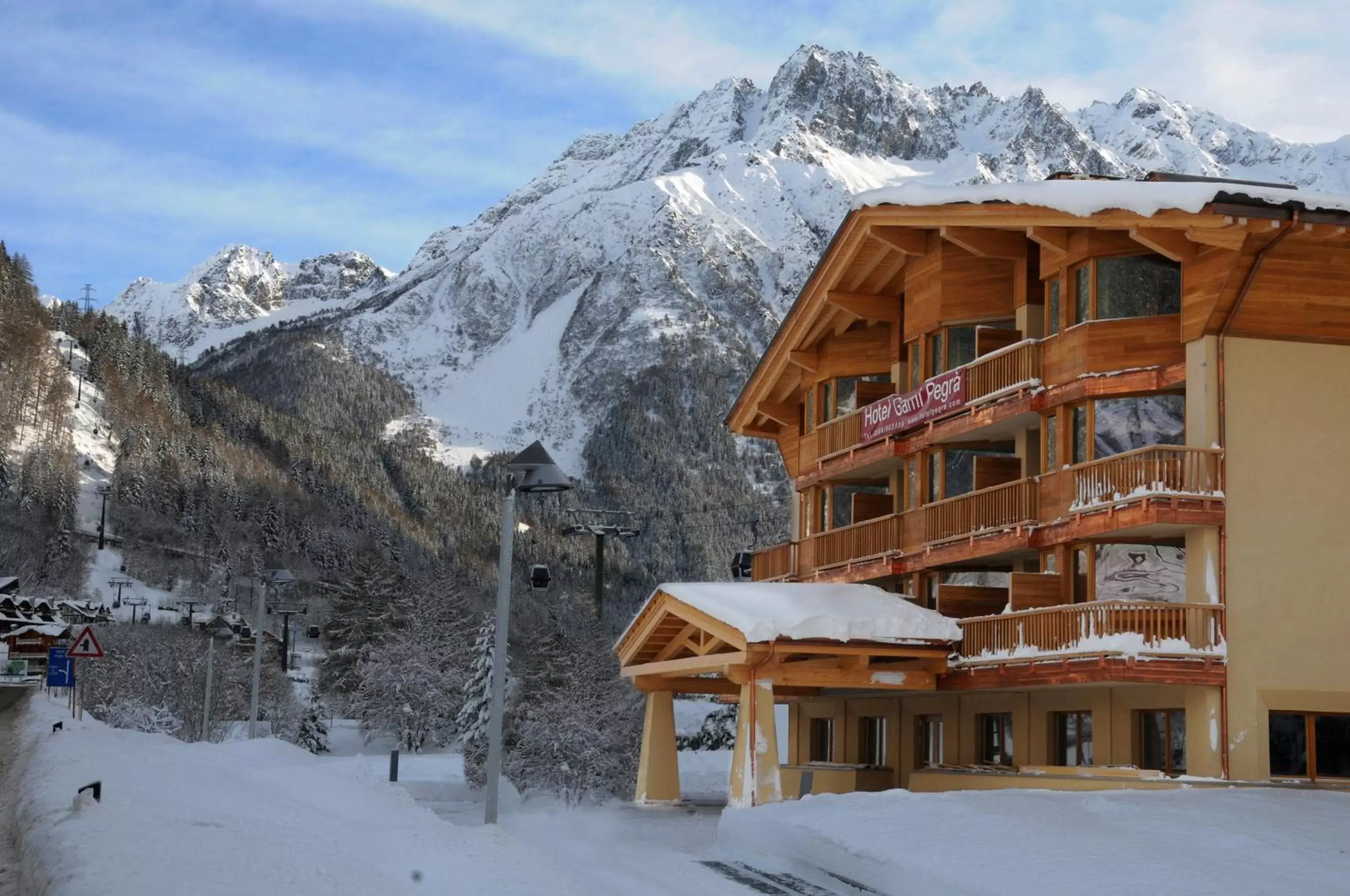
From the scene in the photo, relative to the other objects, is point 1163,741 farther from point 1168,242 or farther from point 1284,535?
point 1168,242

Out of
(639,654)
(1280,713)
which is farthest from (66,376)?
(1280,713)

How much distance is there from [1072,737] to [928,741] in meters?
5.75

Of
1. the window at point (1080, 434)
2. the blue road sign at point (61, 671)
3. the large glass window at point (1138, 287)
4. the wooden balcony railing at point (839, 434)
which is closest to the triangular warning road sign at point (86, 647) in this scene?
the blue road sign at point (61, 671)

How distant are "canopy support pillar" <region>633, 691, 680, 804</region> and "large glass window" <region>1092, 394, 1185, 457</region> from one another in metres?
11.5

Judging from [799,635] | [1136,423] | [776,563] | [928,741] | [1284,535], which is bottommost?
[928,741]

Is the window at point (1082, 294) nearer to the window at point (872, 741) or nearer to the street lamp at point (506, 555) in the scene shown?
the street lamp at point (506, 555)

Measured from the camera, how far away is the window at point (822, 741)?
40406 millimetres

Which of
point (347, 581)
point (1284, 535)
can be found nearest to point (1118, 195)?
point (1284, 535)

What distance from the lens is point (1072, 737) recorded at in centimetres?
3019

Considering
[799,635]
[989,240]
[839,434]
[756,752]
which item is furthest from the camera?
[839,434]

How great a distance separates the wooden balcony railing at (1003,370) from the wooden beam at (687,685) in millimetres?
7725

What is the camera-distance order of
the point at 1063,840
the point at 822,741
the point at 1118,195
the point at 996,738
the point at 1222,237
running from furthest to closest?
the point at 822,741 < the point at 996,738 < the point at 1118,195 < the point at 1222,237 < the point at 1063,840

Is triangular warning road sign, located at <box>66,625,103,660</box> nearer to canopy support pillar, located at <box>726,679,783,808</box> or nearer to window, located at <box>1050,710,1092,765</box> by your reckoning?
canopy support pillar, located at <box>726,679,783,808</box>

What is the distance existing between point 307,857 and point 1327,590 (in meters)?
17.5
